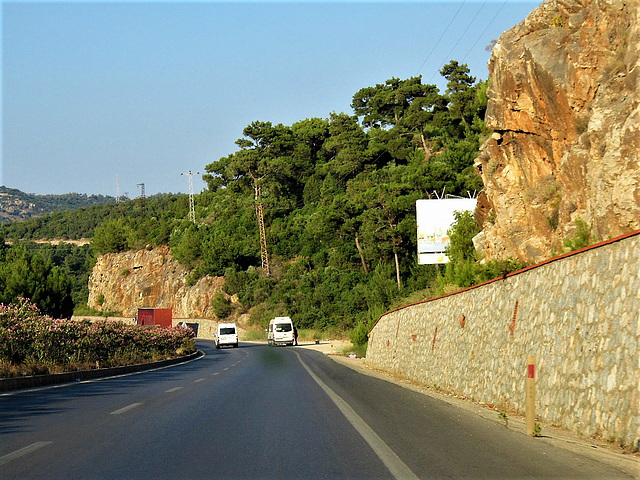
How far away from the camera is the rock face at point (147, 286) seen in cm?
10769

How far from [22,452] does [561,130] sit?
25.9m

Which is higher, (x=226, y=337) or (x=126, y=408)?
(x=226, y=337)

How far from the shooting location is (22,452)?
849 centimetres

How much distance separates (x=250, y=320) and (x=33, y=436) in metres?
88.9

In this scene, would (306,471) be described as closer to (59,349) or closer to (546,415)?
(546,415)

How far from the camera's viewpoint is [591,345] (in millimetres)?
10250

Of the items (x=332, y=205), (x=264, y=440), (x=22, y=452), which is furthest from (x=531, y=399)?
(x=332, y=205)

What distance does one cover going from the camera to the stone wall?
9203mm

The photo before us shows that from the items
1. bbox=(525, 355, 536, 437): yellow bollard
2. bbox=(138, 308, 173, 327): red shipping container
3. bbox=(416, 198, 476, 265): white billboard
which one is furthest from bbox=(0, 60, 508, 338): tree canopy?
bbox=(525, 355, 536, 437): yellow bollard

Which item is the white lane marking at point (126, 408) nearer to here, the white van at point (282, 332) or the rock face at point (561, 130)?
the rock face at point (561, 130)

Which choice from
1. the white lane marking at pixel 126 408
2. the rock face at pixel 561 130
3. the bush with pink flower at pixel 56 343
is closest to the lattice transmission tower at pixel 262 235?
the rock face at pixel 561 130

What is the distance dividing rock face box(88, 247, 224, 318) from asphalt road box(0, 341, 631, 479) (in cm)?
9165

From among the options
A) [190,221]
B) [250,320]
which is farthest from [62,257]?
[250,320]

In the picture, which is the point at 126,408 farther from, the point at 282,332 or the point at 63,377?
the point at 282,332
